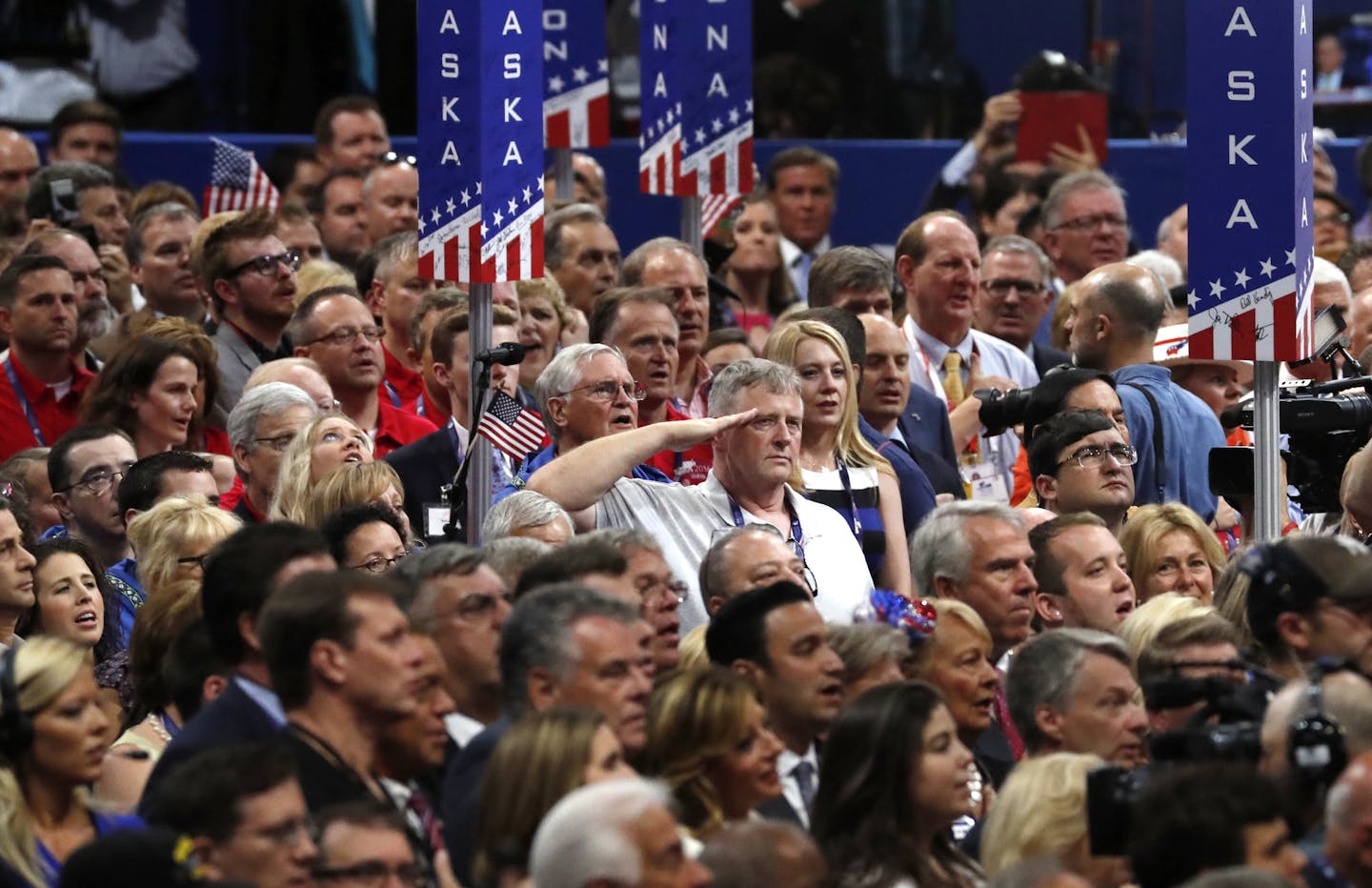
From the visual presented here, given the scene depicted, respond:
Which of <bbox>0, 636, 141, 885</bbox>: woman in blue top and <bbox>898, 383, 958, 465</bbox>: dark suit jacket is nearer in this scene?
<bbox>0, 636, 141, 885</bbox>: woman in blue top

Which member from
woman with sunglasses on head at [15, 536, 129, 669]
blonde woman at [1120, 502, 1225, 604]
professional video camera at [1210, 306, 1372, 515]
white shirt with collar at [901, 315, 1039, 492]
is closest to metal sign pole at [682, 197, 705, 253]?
white shirt with collar at [901, 315, 1039, 492]

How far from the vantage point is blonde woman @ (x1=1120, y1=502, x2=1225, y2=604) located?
8664mm

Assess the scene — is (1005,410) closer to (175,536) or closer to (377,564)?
(377,564)

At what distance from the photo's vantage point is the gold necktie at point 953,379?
1120cm

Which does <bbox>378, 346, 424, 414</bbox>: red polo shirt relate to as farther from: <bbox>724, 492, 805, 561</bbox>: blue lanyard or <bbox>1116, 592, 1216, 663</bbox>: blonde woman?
<bbox>1116, 592, 1216, 663</bbox>: blonde woman

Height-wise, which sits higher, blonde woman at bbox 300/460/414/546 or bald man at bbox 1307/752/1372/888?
blonde woman at bbox 300/460/414/546

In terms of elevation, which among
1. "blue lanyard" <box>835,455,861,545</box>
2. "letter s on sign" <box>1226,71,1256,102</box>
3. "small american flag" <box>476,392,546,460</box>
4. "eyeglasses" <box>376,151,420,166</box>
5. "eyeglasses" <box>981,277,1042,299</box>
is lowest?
"blue lanyard" <box>835,455,861,545</box>

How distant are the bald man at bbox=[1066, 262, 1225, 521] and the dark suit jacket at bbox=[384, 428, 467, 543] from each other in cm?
239

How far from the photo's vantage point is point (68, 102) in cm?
1468

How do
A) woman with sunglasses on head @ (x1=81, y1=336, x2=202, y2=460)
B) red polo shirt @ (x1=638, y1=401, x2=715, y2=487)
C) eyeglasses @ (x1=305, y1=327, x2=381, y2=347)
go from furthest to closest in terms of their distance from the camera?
eyeglasses @ (x1=305, y1=327, x2=381, y2=347) < woman with sunglasses on head @ (x1=81, y1=336, x2=202, y2=460) < red polo shirt @ (x1=638, y1=401, x2=715, y2=487)

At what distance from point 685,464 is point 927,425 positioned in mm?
1204

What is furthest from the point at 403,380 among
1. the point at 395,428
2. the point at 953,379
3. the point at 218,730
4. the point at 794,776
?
the point at 218,730

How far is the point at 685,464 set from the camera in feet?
31.7

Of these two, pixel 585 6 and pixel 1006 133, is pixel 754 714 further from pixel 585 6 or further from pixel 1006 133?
pixel 1006 133
